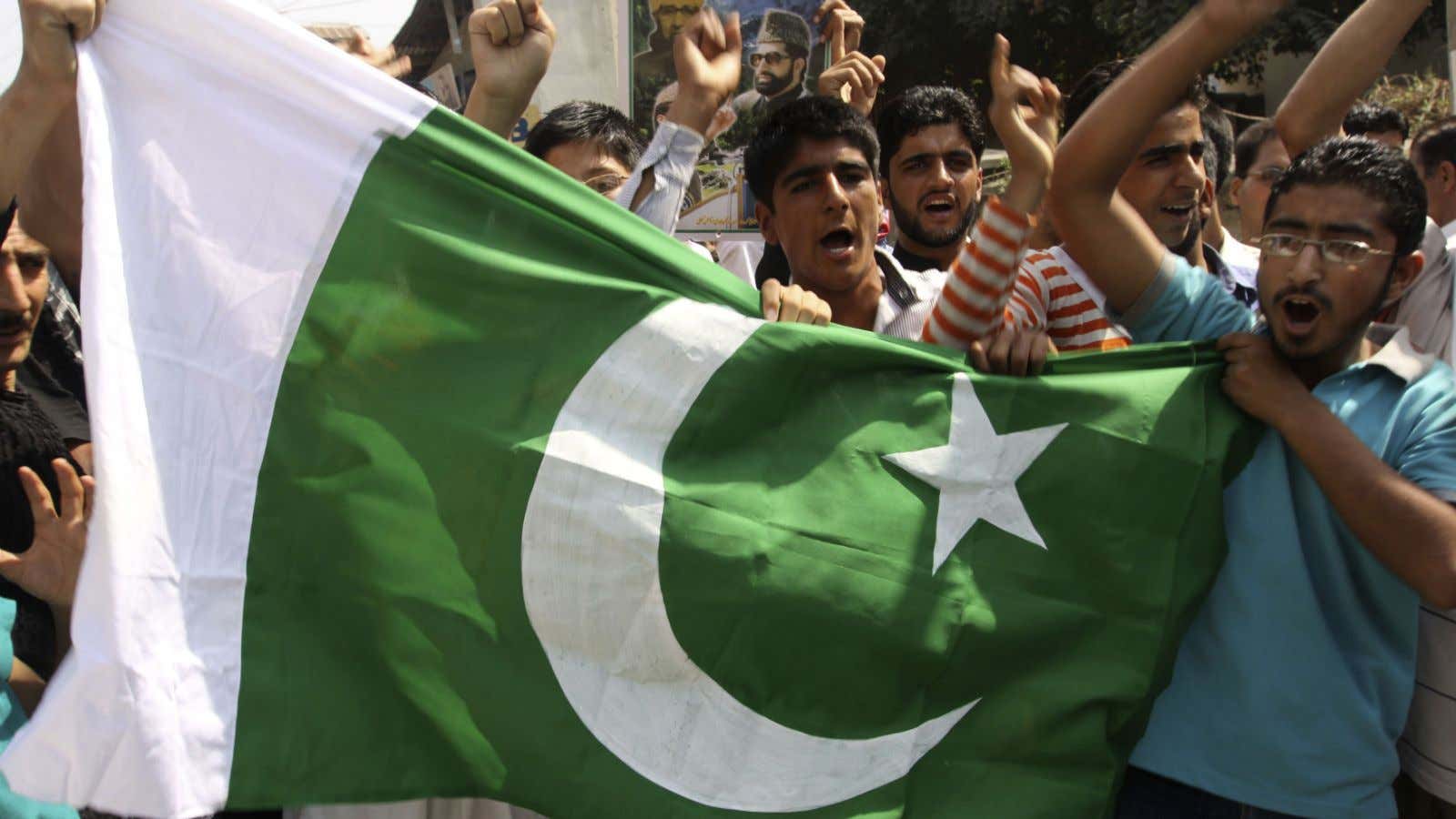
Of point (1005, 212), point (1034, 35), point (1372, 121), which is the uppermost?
point (1034, 35)

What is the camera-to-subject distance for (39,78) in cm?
237

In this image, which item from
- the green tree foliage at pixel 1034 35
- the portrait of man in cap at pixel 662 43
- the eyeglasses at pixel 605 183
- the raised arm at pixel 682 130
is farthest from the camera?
the green tree foliage at pixel 1034 35

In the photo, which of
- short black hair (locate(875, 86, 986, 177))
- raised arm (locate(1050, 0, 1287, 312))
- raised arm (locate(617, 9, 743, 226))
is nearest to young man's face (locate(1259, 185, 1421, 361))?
raised arm (locate(1050, 0, 1287, 312))

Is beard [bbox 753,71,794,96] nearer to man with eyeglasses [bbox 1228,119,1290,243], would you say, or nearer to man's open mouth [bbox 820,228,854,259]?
man with eyeglasses [bbox 1228,119,1290,243]

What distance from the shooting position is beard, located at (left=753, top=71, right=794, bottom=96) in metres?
5.42

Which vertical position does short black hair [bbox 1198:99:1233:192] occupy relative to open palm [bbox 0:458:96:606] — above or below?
above

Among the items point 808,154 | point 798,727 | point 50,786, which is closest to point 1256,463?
point 798,727

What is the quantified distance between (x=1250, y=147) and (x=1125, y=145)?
10.8 ft

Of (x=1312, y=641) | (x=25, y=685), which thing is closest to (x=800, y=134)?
(x=1312, y=641)

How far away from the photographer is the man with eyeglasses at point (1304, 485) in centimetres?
231

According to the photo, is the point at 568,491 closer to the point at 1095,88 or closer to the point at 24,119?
the point at 24,119

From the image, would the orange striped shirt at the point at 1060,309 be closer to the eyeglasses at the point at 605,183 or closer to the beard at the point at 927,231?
the beard at the point at 927,231

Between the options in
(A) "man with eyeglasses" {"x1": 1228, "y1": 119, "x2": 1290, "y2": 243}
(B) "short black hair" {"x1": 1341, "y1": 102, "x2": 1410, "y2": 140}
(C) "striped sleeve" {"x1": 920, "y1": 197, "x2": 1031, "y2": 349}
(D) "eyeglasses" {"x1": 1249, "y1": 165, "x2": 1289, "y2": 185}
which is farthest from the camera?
(B) "short black hair" {"x1": 1341, "y1": 102, "x2": 1410, "y2": 140}

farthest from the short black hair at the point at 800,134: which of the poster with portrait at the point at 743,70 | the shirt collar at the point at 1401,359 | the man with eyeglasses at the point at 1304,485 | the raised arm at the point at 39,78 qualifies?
the poster with portrait at the point at 743,70
